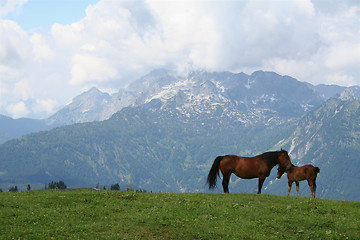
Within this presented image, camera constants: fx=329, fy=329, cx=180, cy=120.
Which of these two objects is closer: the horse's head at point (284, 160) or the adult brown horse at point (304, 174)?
the horse's head at point (284, 160)

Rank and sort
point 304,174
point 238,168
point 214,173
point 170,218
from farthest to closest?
point 304,174 → point 214,173 → point 238,168 → point 170,218

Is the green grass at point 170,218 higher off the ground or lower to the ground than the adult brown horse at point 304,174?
lower

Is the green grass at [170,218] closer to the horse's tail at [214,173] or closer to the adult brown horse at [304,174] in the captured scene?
the horse's tail at [214,173]

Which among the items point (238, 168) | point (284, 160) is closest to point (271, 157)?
point (284, 160)

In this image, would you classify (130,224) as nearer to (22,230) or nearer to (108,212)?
(108,212)

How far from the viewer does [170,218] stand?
22672mm

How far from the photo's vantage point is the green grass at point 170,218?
1986 centimetres

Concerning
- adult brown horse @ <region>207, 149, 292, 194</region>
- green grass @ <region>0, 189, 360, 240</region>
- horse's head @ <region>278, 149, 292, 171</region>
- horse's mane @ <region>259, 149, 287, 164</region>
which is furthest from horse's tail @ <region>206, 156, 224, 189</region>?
horse's head @ <region>278, 149, 292, 171</region>

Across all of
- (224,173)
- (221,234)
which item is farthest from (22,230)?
(224,173)

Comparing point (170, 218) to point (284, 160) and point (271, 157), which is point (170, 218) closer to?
point (271, 157)

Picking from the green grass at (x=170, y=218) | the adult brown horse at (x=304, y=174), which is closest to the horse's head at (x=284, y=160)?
the adult brown horse at (x=304, y=174)

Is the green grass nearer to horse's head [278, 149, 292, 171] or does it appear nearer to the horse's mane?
the horse's mane

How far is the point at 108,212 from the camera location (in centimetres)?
2434

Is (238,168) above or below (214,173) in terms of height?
above
